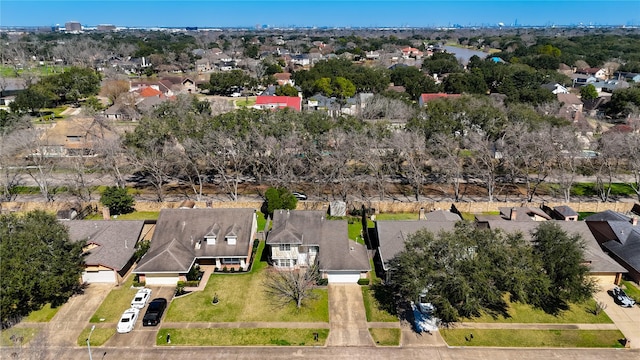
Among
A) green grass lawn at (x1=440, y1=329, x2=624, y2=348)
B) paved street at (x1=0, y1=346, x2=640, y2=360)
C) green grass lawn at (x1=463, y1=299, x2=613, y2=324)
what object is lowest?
paved street at (x1=0, y1=346, x2=640, y2=360)

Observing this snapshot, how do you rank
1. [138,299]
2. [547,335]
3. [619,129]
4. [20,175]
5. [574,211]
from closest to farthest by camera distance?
[547,335] → [138,299] → [574,211] → [20,175] → [619,129]

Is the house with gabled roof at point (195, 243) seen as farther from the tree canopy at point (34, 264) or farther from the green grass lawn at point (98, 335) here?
the green grass lawn at point (98, 335)

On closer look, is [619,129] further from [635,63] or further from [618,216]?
[635,63]

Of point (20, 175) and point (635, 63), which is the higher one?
point (635, 63)

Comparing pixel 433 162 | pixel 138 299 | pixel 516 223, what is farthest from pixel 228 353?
pixel 433 162

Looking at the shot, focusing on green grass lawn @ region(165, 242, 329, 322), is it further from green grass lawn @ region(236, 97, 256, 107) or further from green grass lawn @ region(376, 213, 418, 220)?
green grass lawn @ region(236, 97, 256, 107)

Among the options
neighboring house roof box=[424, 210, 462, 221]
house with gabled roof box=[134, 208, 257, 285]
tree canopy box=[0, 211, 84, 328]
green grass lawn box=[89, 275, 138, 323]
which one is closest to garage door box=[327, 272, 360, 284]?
house with gabled roof box=[134, 208, 257, 285]
